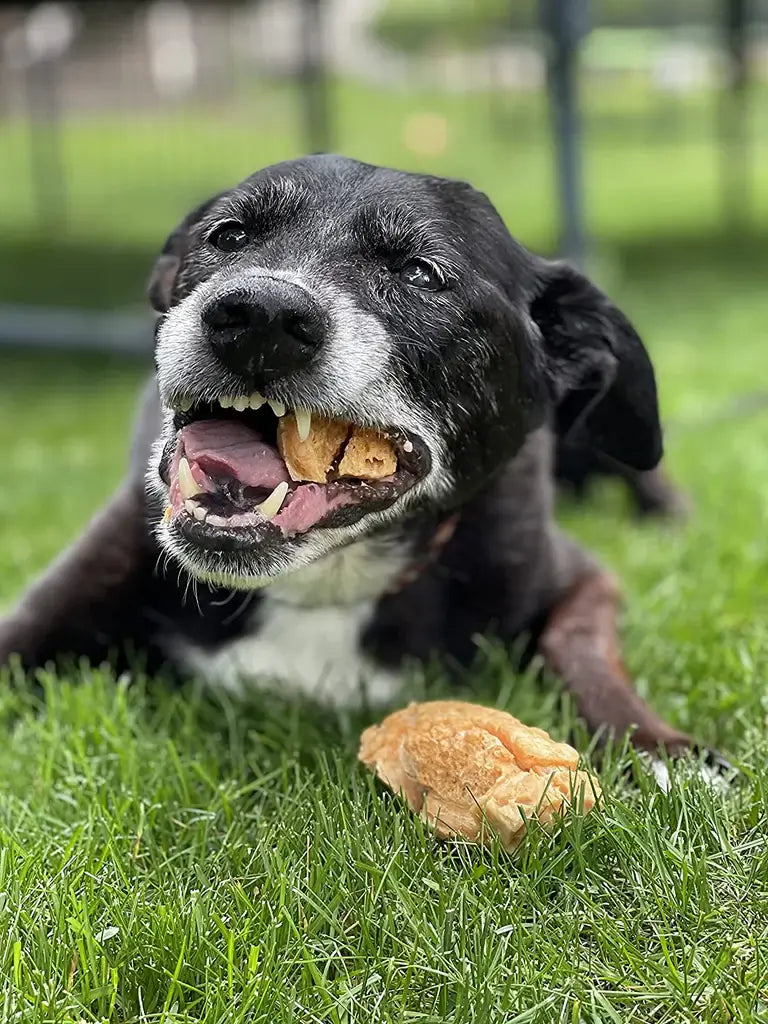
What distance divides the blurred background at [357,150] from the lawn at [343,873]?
1.49m

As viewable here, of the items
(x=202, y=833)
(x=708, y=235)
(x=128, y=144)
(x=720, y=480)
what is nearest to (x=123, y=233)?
(x=128, y=144)

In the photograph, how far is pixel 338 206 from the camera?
218 centimetres

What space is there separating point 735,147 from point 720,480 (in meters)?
10.6

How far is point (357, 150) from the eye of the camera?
53.5 ft

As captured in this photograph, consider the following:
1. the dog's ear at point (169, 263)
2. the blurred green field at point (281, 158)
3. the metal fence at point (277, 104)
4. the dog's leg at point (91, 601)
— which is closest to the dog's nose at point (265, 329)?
the dog's ear at point (169, 263)

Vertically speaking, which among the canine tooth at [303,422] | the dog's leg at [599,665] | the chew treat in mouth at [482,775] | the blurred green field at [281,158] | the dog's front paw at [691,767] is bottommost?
the blurred green field at [281,158]

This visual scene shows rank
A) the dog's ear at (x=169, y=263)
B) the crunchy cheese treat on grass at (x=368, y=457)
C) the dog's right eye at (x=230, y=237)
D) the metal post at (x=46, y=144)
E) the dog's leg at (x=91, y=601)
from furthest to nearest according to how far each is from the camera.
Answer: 1. the metal post at (x=46, y=144)
2. the dog's leg at (x=91, y=601)
3. the dog's ear at (x=169, y=263)
4. the dog's right eye at (x=230, y=237)
5. the crunchy cheese treat on grass at (x=368, y=457)

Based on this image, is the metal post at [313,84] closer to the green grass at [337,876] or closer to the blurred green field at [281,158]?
the blurred green field at [281,158]

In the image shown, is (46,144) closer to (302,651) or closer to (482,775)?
(302,651)

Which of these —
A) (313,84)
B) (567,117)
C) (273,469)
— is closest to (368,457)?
(273,469)

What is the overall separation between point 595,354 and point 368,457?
622 millimetres

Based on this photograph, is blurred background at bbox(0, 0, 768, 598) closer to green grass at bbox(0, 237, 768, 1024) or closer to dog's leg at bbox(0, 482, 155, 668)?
dog's leg at bbox(0, 482, 155, 668)

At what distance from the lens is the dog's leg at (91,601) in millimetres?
2674

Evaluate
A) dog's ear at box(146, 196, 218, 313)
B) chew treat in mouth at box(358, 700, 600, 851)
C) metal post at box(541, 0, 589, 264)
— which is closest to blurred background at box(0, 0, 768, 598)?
metal post at box(541, 0, 589, 264)
